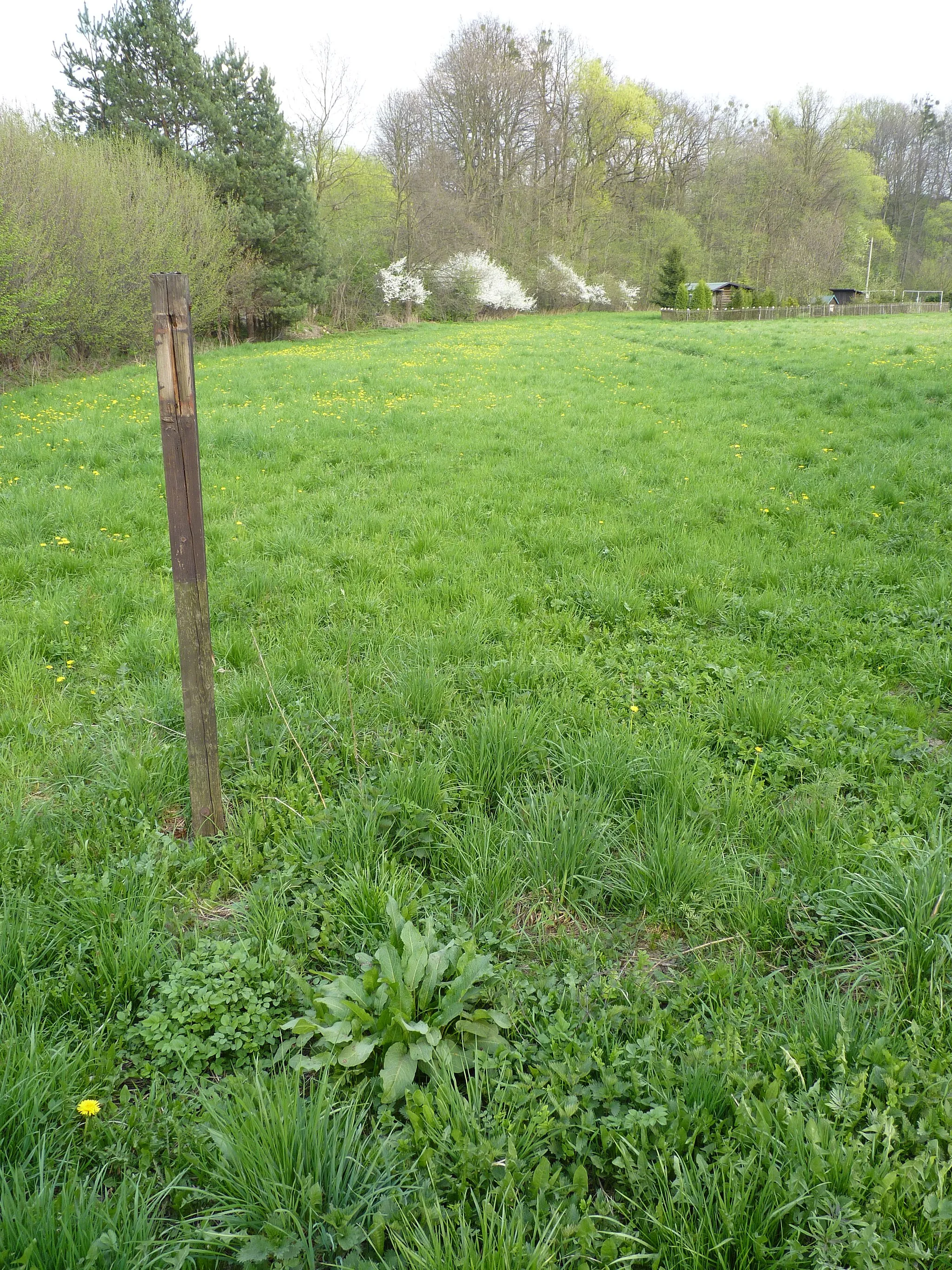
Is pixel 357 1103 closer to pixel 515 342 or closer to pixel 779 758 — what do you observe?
pixel 779 758

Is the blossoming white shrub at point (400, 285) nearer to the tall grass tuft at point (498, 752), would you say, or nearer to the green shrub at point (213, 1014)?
the tall grass tuft at point (498, 752)

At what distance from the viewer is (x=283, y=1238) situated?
4.94 feet

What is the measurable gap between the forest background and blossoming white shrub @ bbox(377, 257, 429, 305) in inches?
21.1

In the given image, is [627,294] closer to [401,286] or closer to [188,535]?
[401,286]

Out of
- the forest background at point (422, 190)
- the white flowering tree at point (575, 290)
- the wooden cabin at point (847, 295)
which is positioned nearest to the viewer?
the forest background at point (422, 190)

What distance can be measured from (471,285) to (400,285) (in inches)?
209

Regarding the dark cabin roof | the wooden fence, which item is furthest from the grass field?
the dark cabin roof

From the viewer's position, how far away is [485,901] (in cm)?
250

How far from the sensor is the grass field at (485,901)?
5.19ft

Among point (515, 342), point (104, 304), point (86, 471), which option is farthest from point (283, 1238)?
point (515, 342)

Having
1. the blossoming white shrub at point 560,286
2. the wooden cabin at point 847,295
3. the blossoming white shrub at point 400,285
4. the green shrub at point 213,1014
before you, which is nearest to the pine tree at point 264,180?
the blossoming white shrub at point 400,285

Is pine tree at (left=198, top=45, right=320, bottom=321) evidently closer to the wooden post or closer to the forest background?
the forest background

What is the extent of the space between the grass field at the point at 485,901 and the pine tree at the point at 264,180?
24.9 meters

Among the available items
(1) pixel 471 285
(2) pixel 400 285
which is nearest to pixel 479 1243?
(2) pixel 400 285
